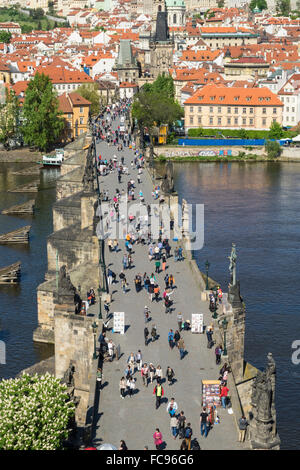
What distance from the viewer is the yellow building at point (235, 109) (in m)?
126

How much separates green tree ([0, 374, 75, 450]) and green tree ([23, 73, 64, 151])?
294 ft

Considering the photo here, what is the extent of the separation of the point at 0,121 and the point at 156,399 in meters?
93.6

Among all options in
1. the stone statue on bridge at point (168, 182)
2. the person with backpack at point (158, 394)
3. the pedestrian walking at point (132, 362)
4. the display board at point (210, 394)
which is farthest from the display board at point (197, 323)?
the stone statue on bridge at point (168, 182)

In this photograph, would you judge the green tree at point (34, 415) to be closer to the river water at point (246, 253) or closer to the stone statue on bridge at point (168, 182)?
the river water at point (246, 253)

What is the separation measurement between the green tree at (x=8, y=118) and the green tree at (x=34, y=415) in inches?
3703

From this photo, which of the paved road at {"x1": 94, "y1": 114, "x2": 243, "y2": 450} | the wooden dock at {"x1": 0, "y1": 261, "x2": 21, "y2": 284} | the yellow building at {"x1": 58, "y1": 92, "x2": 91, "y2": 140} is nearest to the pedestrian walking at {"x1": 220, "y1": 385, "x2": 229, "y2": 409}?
the paved road at {"x1": 94, "y1": 114, "x2": 243, "y2": 450}

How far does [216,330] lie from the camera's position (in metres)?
35.2

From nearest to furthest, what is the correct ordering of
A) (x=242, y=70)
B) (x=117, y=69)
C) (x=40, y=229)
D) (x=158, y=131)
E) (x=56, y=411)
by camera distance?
(x=56, y=411) < (x=40, y=229) < (x=158, y=131) < (x=242, y=70) < (x=117, y=69)

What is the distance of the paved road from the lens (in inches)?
1085

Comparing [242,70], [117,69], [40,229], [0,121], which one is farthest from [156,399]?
[117,69]

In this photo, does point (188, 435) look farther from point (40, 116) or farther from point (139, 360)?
point (40, 116)

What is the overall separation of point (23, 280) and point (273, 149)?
216ft

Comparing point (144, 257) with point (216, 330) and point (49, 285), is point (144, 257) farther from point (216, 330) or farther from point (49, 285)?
point (216, 330)

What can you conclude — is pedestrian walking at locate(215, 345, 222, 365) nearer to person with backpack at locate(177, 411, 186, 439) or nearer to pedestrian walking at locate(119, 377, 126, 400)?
pedestrian walking at locate(119, 377, 126, 400)
